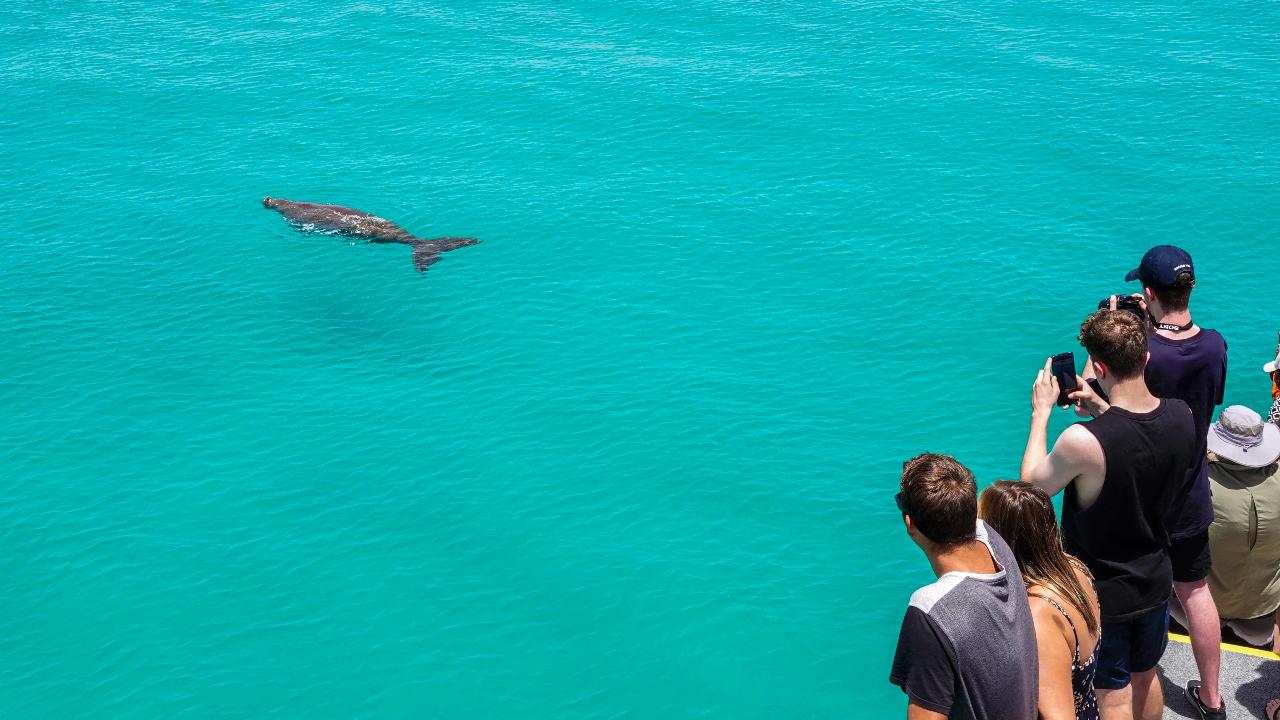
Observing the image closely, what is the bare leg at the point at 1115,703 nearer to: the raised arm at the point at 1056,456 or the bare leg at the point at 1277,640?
the raised arm at the point at 1056,456

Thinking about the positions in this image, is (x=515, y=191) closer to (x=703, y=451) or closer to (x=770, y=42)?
(x=703, y=451)

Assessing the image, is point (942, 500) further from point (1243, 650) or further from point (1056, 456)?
point (1243, 650)

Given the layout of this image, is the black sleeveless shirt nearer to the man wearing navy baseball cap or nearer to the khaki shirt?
the man wearing navy baseball cap

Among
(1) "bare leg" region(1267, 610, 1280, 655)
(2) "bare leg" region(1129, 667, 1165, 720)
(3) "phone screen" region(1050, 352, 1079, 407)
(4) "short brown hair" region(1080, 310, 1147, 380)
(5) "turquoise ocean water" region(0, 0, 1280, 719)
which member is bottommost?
(5) "turquoise ocean water" region(0, 0, 1280, 719)

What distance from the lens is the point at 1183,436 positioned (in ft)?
18.0

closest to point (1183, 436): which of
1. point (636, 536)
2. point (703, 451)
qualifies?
point (636, 536)

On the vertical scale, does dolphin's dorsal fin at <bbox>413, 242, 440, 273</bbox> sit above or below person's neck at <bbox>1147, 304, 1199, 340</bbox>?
below

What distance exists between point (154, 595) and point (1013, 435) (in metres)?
10.7

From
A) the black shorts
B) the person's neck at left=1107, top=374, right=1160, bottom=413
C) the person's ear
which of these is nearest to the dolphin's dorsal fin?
the black shorts

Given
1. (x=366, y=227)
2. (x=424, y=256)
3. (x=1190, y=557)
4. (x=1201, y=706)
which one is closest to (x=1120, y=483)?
(x=1190, y=557)

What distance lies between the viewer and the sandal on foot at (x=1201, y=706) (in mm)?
6570

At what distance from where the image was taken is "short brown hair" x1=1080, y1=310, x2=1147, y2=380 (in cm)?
536

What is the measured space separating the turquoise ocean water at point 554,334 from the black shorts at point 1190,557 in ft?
14.3

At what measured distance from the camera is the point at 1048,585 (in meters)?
4.76
